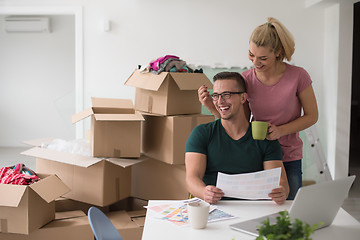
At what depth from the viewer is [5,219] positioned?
2561 millimetres

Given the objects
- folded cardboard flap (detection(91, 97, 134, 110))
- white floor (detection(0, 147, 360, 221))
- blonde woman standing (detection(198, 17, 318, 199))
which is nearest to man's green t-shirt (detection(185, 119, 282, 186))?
blonde woman standing (detection(198, 17, 318, 199))

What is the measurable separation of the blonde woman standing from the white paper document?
30cm

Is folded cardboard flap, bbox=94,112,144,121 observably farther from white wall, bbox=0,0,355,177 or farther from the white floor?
the white floor

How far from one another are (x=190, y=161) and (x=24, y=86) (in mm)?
6092

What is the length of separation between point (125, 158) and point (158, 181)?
0.34 meters

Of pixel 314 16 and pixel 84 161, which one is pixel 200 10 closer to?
pixel 314 16

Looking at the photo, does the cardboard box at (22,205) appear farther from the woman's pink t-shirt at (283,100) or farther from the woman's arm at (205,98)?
the woman's pink t-shirt at (283,100)

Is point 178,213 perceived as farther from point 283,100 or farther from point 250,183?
point 283,100

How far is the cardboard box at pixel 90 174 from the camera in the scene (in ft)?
9.68

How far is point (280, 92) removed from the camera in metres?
2.07

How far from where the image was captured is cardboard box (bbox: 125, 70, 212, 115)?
2.92 meters

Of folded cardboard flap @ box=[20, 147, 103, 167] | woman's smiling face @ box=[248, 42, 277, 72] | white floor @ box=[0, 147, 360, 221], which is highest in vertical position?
woman's smiling face @ box=[248, 42, 277, 72]

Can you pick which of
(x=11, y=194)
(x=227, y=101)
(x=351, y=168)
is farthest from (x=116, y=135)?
(x=351, y=168)

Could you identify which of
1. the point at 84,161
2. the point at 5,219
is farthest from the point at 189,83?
the point at 5,219
